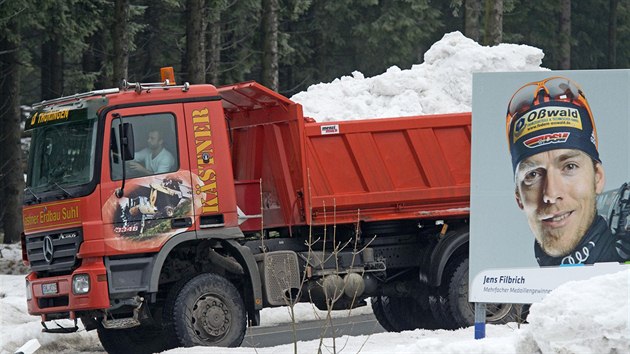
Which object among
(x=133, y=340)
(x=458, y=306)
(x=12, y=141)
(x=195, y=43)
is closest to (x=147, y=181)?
(x=133, y=340)

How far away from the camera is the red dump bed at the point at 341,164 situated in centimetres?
1352

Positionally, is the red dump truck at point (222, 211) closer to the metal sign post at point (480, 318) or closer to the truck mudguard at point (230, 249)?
the truck mudguard at point (230, 249)

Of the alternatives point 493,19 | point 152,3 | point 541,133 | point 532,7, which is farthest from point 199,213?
point 532,7

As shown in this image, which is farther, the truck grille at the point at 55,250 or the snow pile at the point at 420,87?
the snow pile at the point at 420,87

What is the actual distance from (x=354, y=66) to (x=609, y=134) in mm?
38729

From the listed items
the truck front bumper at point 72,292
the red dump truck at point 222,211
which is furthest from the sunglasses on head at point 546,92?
the truck front bumper at point 72,292

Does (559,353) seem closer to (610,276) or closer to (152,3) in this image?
(610,276)

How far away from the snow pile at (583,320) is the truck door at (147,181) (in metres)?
5.37

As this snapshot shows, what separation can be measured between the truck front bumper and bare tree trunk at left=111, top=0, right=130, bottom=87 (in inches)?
377

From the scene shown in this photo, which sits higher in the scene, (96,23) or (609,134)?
(96,23)

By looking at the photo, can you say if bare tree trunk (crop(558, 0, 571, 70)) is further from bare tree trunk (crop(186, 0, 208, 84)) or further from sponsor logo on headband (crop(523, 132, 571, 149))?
sponsor logo on headband (crop(523, 132, 571, 149))

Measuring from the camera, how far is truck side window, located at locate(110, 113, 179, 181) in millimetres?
12422

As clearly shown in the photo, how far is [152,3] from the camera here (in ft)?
123

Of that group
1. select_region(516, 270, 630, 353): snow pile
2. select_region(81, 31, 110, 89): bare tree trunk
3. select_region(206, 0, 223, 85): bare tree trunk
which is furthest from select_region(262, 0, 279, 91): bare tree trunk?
select_region(516, 270, 630, 353): snow pile
